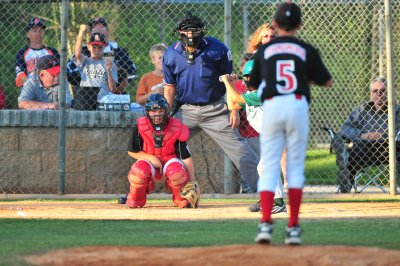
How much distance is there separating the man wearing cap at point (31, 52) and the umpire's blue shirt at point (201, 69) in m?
2.81

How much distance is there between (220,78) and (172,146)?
3.89 feet

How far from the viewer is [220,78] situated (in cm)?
1072

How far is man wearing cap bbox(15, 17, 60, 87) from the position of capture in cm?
1374

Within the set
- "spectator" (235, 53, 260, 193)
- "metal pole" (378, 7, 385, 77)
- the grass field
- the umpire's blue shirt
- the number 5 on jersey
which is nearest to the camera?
the number 5 on jersey

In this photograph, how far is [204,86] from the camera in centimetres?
1148

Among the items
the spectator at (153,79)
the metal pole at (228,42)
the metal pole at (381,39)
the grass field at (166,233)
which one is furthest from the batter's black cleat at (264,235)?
the metal pole at (381,39)

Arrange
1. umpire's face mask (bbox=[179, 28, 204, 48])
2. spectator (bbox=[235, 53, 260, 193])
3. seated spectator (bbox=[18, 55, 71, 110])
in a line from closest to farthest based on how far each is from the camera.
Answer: umpire's face mask (bbox=[179, 28, 204, 48]) → spectator (bbox=[235, 53, 260, 193]) → seated spectator (bbox=[18, 55, 71, 110])

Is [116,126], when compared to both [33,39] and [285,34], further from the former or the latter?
[285,34]

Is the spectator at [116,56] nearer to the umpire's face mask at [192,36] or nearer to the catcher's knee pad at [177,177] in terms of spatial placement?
the umpire's face mask at [192,36]

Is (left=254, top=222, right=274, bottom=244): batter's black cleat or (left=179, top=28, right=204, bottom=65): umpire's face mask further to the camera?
(left=179, top=28, right=204, bottom=65): umpire's face mask

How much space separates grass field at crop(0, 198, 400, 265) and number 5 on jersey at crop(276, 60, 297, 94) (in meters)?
1.24

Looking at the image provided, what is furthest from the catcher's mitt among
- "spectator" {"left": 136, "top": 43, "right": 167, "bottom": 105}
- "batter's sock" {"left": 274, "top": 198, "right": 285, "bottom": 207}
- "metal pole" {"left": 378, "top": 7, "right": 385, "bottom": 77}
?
"metal pole" {"left": 378, "top": 7, "right": 385, "bottom": 77}

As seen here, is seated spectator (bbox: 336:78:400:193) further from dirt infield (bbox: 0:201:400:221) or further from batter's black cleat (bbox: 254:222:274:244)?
batter's black cleat (bbox: 254:222:274:244)

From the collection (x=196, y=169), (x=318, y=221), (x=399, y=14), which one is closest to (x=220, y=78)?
(x=318, y=221)
